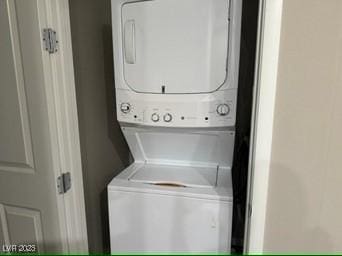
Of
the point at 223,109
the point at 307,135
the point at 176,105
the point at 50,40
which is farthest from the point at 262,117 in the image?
the point at 50,40

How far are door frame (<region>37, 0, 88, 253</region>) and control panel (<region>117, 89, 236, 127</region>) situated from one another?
34 cm

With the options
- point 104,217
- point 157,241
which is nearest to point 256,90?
point 157,241

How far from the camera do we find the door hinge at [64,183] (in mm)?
1264

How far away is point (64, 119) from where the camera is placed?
1.25 metres

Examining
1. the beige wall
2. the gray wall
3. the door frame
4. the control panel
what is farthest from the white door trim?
the gray wall

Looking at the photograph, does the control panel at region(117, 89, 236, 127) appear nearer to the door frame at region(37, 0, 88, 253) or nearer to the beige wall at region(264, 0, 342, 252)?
the door frame at region(37, 0, 88, 253)

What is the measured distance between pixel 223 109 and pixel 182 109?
221 millimetres

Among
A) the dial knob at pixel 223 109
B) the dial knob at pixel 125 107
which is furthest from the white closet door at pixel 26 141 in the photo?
the dial knob at pixel 223 109

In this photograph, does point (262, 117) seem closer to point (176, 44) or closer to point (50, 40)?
point (176, 44)

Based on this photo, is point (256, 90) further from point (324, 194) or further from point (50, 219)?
point (50, 219)

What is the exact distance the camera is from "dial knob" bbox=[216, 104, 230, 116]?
1.36m

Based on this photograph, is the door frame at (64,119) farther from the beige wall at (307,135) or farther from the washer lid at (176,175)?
the beige wall at (307,135)

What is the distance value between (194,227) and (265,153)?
0.69 metres

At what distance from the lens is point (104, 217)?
74.0 inches
